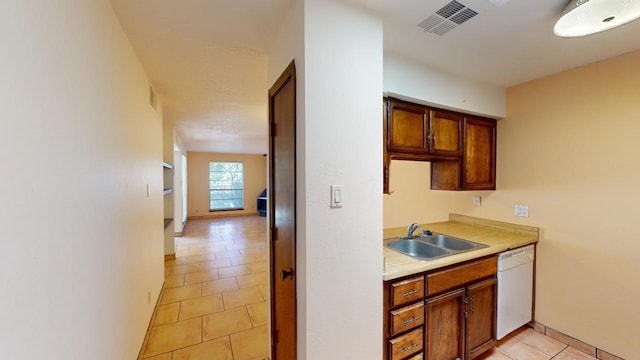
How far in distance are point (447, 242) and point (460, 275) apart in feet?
1.99

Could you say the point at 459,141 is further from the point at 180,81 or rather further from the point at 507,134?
the point at 180,81

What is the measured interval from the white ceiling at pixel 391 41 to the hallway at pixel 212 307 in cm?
234

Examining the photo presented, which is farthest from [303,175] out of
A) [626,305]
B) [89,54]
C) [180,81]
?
[626,305]

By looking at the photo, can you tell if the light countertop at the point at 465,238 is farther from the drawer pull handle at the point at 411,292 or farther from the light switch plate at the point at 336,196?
the light switch plate at the point at 336,196

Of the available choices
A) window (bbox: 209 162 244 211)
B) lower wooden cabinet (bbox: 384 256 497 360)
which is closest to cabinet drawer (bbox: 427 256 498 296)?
lower wooden cabinet (bbox: 384 256 497 360)

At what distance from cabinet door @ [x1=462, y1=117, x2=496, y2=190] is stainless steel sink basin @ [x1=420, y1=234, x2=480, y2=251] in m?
0.54

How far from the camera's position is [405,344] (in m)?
1.58

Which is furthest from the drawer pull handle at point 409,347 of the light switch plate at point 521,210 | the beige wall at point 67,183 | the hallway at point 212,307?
the light switch plate at point 521,210

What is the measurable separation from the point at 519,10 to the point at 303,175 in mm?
1591

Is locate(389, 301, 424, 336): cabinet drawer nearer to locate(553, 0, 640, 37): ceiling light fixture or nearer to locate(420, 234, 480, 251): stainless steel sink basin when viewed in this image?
locate(420, 234, 480, 251): stainless steel sink basin

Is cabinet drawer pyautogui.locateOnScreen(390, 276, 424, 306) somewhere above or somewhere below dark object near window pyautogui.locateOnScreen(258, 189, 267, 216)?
above

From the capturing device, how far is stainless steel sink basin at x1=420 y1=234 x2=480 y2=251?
7.33 ft

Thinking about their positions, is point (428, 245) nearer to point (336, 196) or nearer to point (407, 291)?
point (407, 291)

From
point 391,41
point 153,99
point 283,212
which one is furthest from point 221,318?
point 391,41
